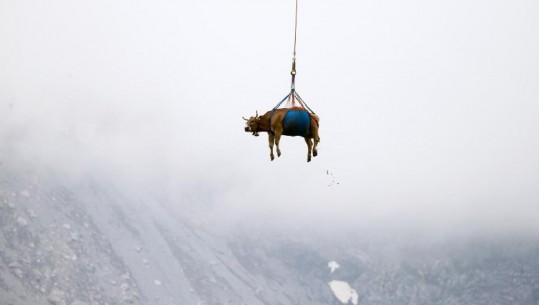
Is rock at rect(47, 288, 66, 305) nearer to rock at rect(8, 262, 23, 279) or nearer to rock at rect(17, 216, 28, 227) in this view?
rock at rect(8, 262, 23, 279)

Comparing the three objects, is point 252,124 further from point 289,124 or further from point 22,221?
point 22,221

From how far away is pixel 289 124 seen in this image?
19.3 m

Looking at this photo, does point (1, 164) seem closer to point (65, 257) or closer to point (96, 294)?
point (65, 257)

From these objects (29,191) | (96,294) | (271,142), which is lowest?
(96,294)

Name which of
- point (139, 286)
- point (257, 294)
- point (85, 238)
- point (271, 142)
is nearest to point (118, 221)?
→ point (85, 238)

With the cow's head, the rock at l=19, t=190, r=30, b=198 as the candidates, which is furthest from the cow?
the rock at l=19, t=190, r=30, b=198

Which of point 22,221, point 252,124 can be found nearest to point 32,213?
point 22,221

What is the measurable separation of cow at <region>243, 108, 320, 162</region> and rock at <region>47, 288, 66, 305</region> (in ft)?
450

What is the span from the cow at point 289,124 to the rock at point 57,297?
137 metres

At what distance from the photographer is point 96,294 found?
154125mm

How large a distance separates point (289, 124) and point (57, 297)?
140407mm

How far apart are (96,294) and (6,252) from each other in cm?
2528

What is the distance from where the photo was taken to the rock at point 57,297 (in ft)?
472

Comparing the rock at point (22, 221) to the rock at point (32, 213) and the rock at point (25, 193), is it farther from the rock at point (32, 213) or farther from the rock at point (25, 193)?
the rock at point (25, 193)
